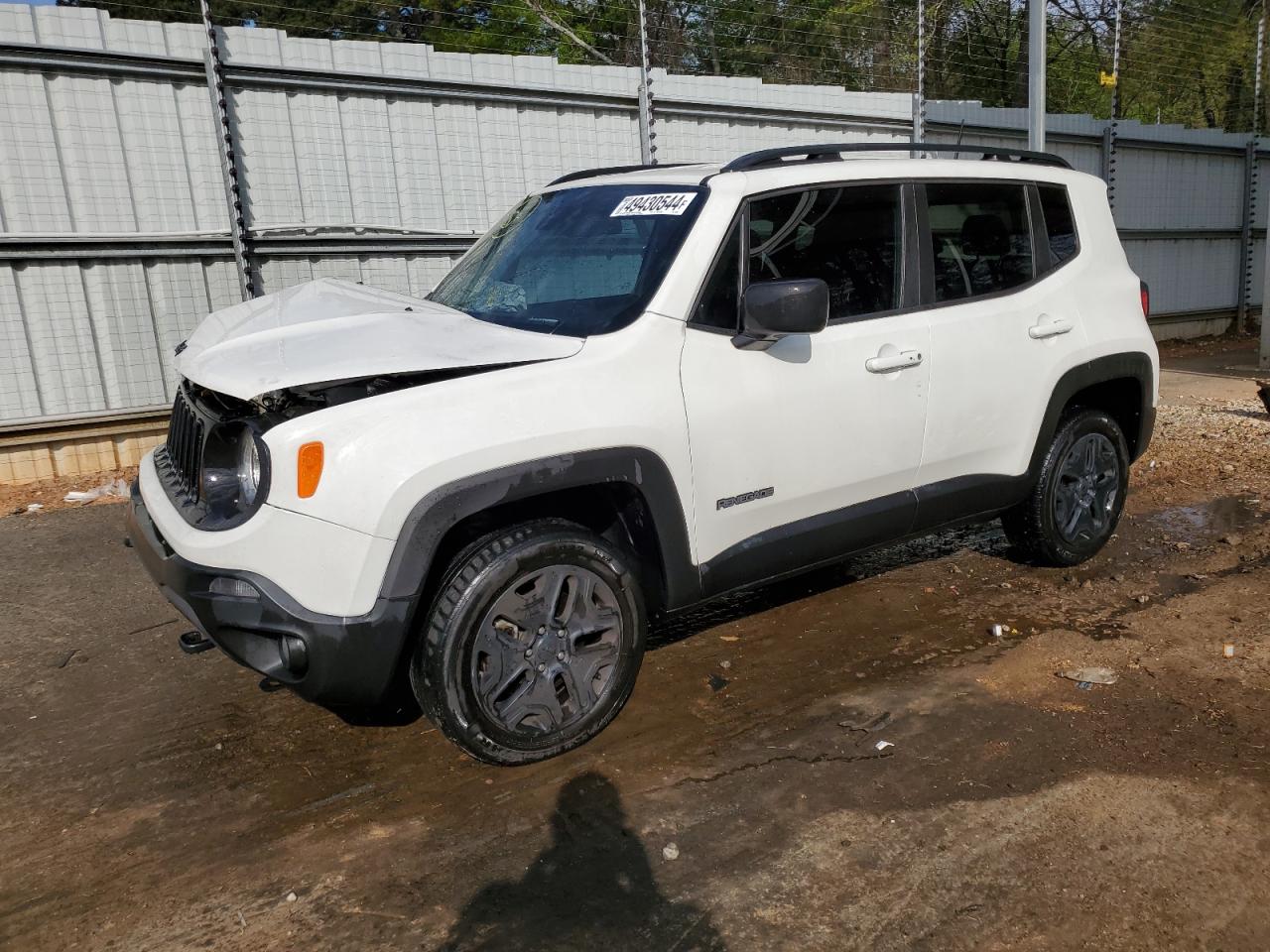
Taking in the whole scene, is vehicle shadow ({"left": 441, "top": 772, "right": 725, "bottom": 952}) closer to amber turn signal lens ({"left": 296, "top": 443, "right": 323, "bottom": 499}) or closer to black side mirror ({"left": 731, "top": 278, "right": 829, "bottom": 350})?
amber turn signal lens ({"left": 296, "top": 443, "right": 323, "bottom": 499})

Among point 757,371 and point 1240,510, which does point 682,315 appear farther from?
point 1240,510

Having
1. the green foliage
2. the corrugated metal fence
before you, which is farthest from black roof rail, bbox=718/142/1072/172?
the green foliage

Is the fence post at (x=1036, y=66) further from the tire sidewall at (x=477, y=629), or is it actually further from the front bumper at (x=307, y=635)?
the front bumper at (x=307, y=635)

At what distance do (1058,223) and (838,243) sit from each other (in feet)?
4.86

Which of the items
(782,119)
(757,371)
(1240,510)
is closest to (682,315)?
(757,371)

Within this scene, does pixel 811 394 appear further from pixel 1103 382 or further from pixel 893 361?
pixel 1103 382

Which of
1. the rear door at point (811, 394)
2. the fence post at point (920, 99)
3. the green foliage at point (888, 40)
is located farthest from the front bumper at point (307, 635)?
the fence post at point (920, 99)

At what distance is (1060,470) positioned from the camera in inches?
186

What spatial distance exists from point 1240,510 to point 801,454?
3901 millimetres

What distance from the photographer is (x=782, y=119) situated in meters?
10.7

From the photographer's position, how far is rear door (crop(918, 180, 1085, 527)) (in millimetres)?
4125

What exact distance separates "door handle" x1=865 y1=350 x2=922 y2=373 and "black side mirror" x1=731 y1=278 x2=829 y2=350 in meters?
0.47

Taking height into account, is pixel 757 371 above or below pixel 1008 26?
below

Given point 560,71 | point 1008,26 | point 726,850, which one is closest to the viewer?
point 726,850
